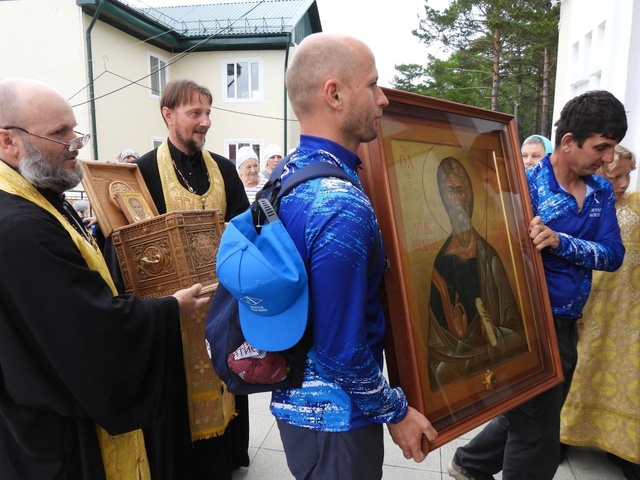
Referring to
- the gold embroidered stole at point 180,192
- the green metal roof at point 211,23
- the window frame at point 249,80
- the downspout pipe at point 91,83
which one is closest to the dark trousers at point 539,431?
the gold embroidered stole at point 180,192

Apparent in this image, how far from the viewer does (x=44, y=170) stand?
67.6 inches

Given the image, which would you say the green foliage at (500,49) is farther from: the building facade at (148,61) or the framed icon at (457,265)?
the framed icon at (457,265)

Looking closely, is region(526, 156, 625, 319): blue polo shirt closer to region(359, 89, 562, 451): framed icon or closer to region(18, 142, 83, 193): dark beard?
region(359, 89, 562, 451): framed icon

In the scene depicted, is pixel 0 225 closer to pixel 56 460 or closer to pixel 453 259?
pixel 56 460

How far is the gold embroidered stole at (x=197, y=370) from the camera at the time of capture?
258 cm

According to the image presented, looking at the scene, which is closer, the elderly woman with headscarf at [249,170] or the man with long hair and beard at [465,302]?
the man with long hair and beard at [465,302]

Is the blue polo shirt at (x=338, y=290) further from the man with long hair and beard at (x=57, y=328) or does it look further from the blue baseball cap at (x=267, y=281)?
the man with long hair and beard at (x=57, y=328)

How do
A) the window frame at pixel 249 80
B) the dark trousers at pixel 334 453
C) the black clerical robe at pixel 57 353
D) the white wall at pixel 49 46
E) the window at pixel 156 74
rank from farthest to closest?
1. the window frame at pixel 249 80
2. the window at pixel 156 74
3. the white wall at pixel 49 46
4. the black clerical robe at pixel 57 353
5. the dark trousers at pixel 334 453

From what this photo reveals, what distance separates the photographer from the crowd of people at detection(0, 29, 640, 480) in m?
1.25

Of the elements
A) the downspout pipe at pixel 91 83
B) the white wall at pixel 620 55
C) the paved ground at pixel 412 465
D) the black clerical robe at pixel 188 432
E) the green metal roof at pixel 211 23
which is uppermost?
the green metal roof at pixel 211 23

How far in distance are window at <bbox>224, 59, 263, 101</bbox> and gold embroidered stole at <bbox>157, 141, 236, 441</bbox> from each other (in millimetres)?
16471

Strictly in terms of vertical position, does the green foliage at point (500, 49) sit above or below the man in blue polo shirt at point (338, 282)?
above

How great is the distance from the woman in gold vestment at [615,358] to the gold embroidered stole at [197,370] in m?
2.21

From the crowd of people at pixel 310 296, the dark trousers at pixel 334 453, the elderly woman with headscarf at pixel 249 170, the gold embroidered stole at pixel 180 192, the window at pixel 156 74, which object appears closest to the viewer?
the crowd of people at pixel 310 296
